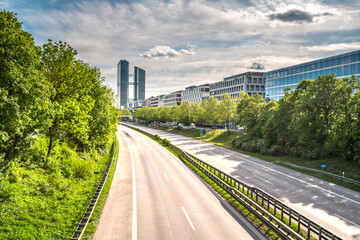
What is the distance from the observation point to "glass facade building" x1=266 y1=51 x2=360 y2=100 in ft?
245

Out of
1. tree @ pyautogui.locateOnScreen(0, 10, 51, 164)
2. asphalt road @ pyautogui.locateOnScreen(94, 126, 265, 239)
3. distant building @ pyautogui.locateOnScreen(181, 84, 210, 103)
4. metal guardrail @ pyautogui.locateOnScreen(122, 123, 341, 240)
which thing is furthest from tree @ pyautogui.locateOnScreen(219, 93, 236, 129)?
distant building @ pyautogui.locateOnScreen(181, 84, 210, 103)

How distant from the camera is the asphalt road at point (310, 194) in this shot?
1608 centimetres

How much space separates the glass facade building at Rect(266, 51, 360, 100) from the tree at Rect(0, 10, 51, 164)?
84.6 metres

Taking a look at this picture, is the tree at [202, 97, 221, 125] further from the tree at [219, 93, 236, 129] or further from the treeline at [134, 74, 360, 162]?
the treeline at [134, 74, 360, 162]

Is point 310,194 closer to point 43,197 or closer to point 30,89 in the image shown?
point 43,197

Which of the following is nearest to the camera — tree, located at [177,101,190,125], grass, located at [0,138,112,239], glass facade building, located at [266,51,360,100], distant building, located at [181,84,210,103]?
grass, located at [0,138,112,239]

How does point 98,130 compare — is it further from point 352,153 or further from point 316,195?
point 352,153

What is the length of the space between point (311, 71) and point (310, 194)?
78.2m

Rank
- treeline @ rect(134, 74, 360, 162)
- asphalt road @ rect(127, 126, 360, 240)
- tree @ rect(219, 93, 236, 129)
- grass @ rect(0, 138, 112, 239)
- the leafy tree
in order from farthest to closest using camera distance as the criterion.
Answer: the leafy tree
tree @ rect(219, 93, 236, 129)
treeline @ rect(134, 74, 360, 162)
asphalt road @ rect(127, 126, 360, 240)
grass @ rect(0, 138, 112, 239)


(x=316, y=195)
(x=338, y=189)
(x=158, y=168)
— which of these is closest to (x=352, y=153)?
(x=338, y=189)

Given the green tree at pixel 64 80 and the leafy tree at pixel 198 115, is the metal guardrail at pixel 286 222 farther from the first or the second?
the leafy tree at pixel 198 115

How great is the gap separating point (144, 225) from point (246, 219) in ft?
21.7

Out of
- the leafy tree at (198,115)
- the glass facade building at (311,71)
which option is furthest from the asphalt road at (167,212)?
the glass facade building at (311,71)

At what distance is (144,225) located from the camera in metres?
14.4
